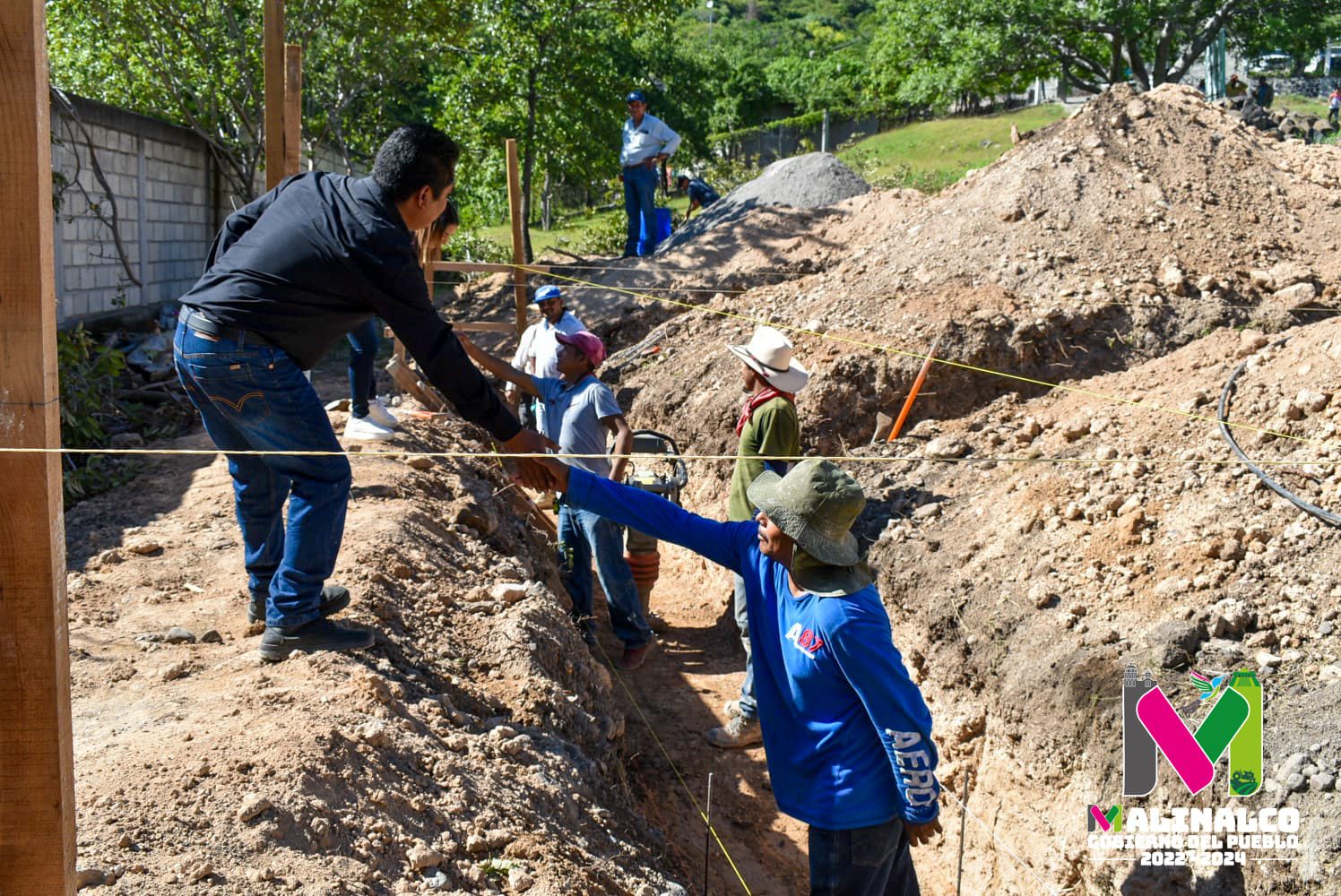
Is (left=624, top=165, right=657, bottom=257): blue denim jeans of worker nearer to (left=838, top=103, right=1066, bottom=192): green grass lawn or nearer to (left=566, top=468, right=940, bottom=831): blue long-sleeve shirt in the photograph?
→ (left=838, top=103, right=1066, bottom=192): green grass lawn

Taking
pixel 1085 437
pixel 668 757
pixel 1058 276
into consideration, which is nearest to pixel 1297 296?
pixel 1058 276

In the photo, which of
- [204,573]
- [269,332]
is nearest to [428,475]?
[204,573]

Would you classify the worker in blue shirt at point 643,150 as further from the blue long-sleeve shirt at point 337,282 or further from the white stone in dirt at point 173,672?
the white stone in dirt at point 173,672

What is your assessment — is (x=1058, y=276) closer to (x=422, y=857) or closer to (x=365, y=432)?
(x=365, y=432)

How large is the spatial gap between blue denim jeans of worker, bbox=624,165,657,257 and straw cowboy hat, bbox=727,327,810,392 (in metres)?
8.38

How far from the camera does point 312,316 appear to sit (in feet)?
11.8

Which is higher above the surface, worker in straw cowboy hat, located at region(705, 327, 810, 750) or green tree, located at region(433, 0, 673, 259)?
green tree, located at region(433, 0, 673, 259)

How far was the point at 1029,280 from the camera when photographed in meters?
9.27

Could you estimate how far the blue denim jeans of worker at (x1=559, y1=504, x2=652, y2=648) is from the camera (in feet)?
20.4

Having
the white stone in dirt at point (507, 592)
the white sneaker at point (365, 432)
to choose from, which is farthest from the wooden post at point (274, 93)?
the white stone in dirt at point (507, 592)

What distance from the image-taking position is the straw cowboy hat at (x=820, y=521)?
9.69ft

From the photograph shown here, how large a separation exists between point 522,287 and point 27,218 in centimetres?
806

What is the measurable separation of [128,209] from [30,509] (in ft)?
37.3

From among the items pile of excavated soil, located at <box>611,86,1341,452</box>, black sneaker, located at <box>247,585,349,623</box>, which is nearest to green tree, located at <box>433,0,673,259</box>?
pile of excavated soil, located at <box>611,86,1341,452</box>
